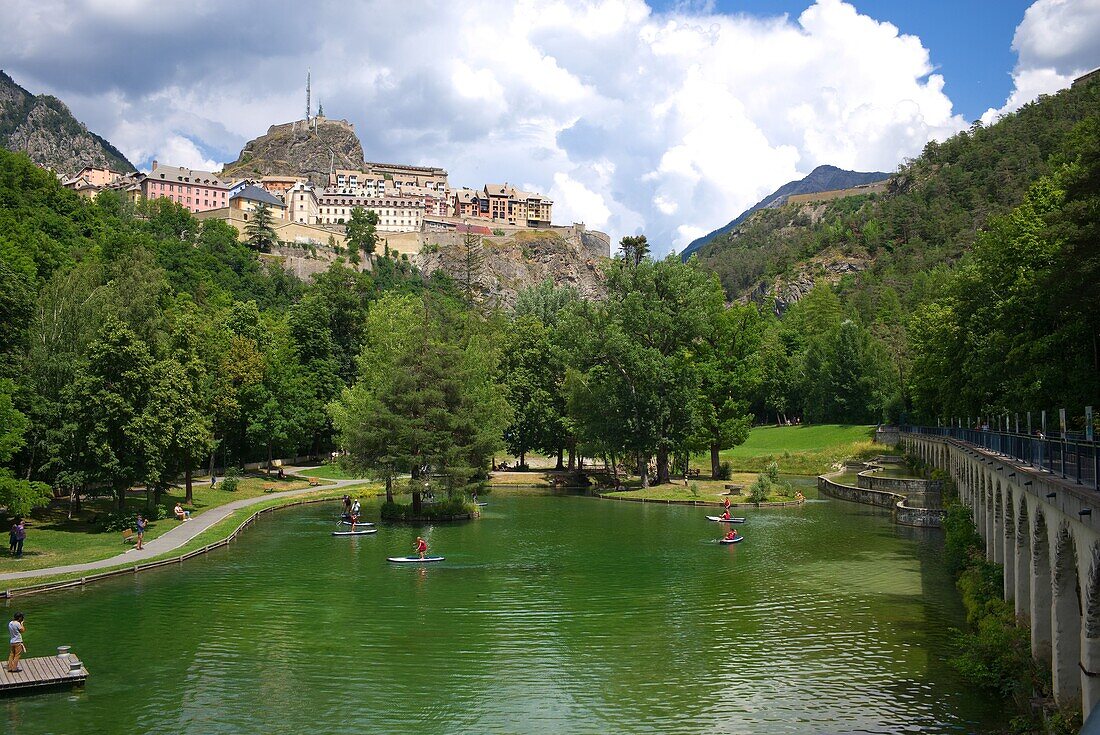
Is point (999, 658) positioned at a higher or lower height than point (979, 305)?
lower

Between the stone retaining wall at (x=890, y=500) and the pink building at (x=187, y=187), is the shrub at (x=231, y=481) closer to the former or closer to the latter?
the stone retaining wall at (x=890, y=500)

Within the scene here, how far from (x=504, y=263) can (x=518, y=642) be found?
16451 centimetres

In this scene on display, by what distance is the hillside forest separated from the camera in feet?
135

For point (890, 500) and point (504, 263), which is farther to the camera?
point (504, 263)

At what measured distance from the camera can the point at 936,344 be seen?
67938mm

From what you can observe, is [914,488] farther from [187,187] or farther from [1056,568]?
[187,187]

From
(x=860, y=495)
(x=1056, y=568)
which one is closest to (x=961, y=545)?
(x=1056, y=568)

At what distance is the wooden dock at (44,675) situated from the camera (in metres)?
20.7

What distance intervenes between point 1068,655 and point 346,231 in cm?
17088

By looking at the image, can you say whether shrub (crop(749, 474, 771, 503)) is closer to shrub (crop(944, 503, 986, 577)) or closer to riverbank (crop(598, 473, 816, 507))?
riverbank (crop(598, 473, 816, 507))

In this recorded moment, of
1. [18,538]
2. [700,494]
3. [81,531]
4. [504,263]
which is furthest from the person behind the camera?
[504,263]

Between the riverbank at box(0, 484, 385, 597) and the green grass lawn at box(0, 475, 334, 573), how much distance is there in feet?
6.31

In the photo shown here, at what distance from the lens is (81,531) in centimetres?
4272

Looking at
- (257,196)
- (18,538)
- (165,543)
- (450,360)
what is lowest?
(165,543)
